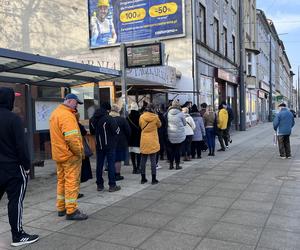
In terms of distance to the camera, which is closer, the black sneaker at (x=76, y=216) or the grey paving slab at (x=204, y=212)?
the black sneaker at (x=76, y=216)

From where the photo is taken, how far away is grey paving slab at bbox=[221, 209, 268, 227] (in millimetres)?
4969

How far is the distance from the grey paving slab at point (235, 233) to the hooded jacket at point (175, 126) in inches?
159

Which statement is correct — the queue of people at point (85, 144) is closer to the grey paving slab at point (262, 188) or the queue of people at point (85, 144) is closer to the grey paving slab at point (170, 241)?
the grey paving slab at point (170, 241)

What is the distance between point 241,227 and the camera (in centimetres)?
477

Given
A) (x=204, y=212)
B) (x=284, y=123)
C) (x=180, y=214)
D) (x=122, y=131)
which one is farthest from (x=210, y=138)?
(x=180, y=214)

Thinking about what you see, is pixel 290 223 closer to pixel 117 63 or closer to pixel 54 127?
pixel 54 127

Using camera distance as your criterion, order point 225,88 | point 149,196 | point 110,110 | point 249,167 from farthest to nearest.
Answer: point 225,88 < point 249,167 < point 110,110 < point 149,196

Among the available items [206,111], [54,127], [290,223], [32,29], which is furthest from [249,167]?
[32,29]

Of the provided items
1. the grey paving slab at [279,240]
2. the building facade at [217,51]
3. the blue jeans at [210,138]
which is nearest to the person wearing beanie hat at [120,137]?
the grey paving slab at [279,240]

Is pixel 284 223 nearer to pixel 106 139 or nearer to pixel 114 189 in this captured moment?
pixel 114 189

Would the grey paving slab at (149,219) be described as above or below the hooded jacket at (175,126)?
below

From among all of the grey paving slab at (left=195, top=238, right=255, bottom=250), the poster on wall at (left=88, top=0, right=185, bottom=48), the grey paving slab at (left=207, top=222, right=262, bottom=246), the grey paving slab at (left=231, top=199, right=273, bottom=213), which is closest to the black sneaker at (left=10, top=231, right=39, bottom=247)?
the grey paving slab at (left=195, top=238, right=255, bottom=250)

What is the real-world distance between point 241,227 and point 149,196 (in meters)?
2.14

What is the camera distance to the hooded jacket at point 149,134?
744 cm
